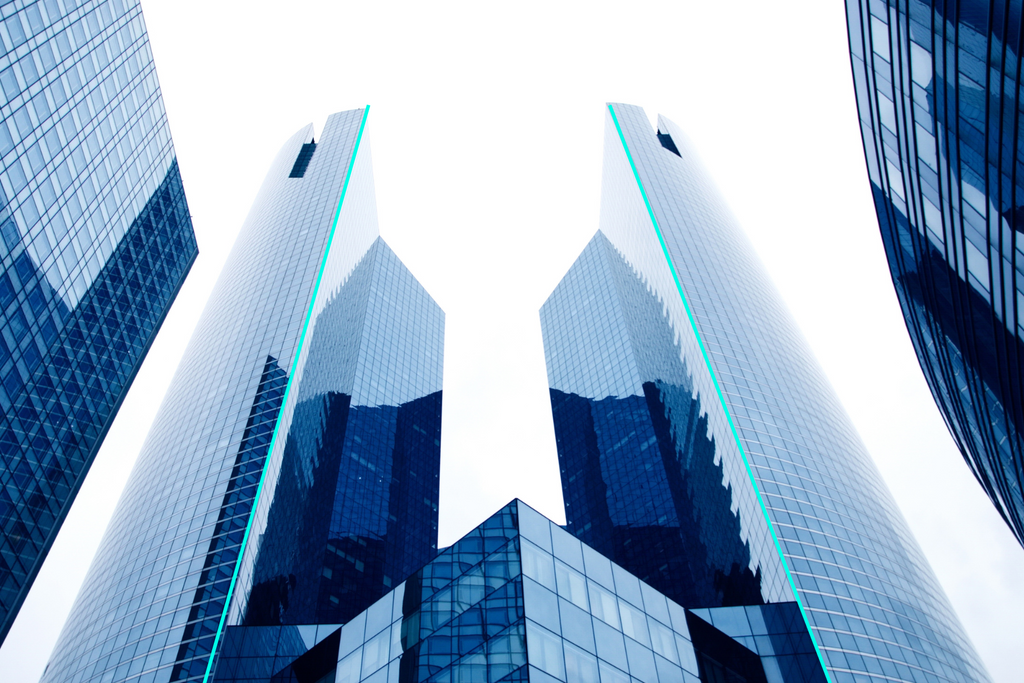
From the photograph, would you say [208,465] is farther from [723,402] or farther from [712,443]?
[723,402]

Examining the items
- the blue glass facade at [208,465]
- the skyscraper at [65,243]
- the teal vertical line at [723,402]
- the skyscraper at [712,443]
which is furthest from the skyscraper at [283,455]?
the teal vertical line at [723,402]

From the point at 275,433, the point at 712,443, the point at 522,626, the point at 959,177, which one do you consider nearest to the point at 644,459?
the point at 712,443

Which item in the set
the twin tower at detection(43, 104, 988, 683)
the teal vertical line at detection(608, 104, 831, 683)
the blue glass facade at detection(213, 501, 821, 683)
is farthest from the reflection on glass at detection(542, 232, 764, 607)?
the blue glass facade at detection(213, 501, 821, 683)

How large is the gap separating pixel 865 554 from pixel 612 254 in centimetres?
10912

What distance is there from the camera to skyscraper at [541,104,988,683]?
7525 cm

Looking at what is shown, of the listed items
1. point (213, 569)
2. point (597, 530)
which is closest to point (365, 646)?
point (213, 569)

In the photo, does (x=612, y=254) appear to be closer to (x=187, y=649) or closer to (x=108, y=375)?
(x=108, y=375)

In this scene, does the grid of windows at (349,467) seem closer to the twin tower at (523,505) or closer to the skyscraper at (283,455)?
the skyscraper at (283,455)

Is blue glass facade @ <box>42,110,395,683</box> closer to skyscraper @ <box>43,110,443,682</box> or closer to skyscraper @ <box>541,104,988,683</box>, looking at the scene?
skyscraper @ <box>43,110,443,682</box>

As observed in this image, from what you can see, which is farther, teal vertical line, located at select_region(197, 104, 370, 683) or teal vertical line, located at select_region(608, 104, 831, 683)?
teal vertical line, located at select_region(197, 104, 370, 683)

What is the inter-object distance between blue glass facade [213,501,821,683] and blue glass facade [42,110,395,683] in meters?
35.8

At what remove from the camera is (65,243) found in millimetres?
Answer: 76625

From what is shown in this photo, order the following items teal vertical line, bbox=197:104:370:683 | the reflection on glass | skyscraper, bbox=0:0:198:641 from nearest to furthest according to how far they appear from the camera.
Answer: skyscraper, bbox=0:0:198:641
teal vertical line, bbox=197:104:370:683
the reflection on glass

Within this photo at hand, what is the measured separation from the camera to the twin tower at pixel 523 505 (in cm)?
4112
